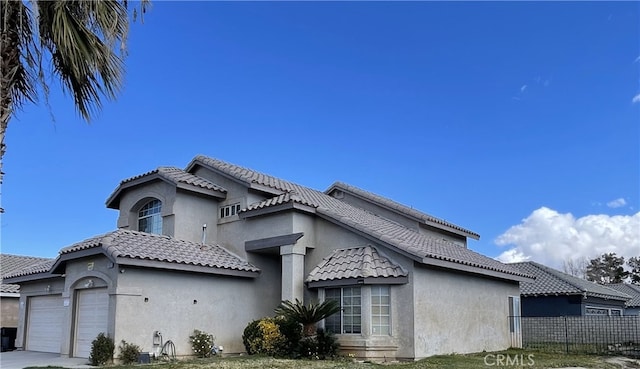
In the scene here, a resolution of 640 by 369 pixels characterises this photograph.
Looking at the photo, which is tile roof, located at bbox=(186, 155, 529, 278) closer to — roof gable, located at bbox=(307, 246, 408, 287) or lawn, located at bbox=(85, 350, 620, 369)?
roof gable, located at bbox=(307, 246, 408, 287)

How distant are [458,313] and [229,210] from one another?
9373mm

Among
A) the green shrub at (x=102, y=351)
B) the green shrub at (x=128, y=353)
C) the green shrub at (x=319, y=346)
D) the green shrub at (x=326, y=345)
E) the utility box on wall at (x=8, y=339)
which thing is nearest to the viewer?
the green shrub at (x=102, y=351)

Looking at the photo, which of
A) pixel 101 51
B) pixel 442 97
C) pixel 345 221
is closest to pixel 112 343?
pixel 345 221

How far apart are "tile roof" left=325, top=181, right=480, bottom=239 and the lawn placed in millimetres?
7640

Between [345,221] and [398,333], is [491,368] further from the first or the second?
[345,221]

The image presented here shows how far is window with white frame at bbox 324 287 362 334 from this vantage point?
17609 mm

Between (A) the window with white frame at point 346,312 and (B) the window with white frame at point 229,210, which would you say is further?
(B) the window with white frame at point 229,210

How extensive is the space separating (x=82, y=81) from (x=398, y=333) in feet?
39.8

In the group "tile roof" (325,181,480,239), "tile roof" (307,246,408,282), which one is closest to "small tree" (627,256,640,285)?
"tile roof" (325,181,480,239)

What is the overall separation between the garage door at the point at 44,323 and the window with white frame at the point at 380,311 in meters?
11.6

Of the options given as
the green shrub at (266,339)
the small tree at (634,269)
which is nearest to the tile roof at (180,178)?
the green shrub at (266,339)

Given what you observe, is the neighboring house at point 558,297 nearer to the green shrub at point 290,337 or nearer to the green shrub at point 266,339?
the green shrub at point 290,337

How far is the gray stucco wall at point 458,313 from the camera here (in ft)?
57.1

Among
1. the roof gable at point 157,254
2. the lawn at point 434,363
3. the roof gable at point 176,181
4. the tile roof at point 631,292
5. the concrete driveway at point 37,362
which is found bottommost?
the concrete driveway at point 37,362
